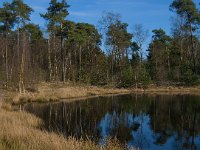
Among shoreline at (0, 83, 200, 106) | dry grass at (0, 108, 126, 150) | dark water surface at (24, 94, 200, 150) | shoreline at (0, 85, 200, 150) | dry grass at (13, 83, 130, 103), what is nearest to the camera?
dry grass at (0, 108, 126, 150)

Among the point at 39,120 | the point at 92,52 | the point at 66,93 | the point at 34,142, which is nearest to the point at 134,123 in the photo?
the point at 39,120

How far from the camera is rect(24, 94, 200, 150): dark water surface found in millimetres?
14384

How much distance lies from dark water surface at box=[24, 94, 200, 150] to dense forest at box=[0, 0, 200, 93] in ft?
33.4

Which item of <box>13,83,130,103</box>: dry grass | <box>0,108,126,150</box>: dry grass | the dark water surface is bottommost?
the dark water surface

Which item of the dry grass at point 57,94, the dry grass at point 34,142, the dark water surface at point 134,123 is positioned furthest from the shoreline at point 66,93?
the dry grass at point 34,142

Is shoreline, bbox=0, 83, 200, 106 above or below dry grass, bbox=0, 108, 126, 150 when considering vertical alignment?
above

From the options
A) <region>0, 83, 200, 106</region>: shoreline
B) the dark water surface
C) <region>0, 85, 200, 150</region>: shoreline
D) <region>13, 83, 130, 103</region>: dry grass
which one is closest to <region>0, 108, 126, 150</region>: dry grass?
<region>0, 85, 200, 150</region>: shoreline

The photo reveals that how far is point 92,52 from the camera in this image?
188 feet

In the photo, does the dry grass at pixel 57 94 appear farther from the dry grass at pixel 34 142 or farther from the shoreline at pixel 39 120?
the dry grass at pixel 34 142

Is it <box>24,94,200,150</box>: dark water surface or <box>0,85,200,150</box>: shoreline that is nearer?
<box>0,85,200,150</box>: shoreline

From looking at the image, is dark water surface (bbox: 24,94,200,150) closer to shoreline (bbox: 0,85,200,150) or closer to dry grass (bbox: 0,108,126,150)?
shoreline (bbox: 0,85,200,150)

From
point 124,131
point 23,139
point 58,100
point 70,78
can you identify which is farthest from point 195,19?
point 23,139

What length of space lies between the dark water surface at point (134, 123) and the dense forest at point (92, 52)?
33.4 ft

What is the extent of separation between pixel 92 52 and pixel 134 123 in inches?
1507
